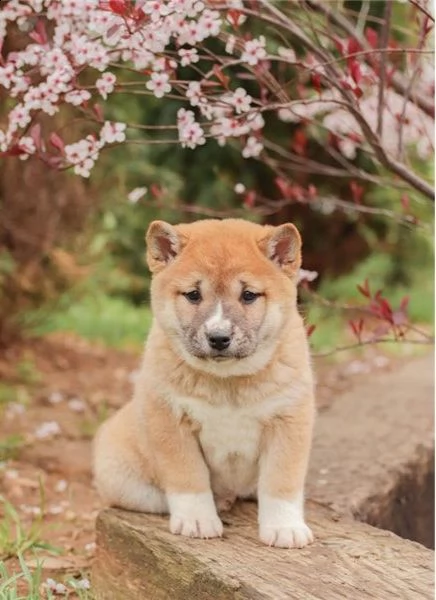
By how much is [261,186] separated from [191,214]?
1.02 meters

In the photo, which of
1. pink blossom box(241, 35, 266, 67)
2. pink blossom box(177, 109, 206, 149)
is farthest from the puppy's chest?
pink blossom box(241, 35, 266, 67)

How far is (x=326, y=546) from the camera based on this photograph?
3412 millimetres

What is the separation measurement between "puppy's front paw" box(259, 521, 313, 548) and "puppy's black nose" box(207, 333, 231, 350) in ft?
2.38

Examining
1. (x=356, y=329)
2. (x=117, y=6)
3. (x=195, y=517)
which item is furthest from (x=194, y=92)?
(x=195, y=517)

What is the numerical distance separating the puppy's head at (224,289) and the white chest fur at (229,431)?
0.15 metres

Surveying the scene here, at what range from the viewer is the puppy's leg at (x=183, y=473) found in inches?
133

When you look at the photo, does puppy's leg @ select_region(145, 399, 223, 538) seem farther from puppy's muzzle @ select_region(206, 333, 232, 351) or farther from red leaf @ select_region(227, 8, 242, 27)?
red leaf @ select_region(227, 8, 242, 27)

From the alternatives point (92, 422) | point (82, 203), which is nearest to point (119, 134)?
point (92, 422)

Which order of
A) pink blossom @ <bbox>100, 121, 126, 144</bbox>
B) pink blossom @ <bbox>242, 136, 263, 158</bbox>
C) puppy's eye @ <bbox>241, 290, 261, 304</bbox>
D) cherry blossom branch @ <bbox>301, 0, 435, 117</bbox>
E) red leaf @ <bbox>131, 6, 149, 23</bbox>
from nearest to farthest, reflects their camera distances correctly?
puppy's eye @ <bbox>241, 290, 261, 304</bbox> < red leaf @ <bbox>131, 6, 149, 23</bbox> < pink blossom @ <bbox>100, 121, 126, 144</bbox> < pink blossom @ <bbox>242, 136, 263, 158</bbox> < cherry blossom branch @ <bbox>301, 0, 435, 117</bbox>

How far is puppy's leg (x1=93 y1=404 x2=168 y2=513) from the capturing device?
3.68m

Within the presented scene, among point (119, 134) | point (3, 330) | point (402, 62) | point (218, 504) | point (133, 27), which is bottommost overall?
point (218, 504)

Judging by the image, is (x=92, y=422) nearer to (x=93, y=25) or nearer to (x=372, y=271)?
(x=93, y=25)

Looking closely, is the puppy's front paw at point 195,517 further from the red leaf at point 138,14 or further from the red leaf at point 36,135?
the red leaf at point 138,14

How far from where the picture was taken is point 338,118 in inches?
214
